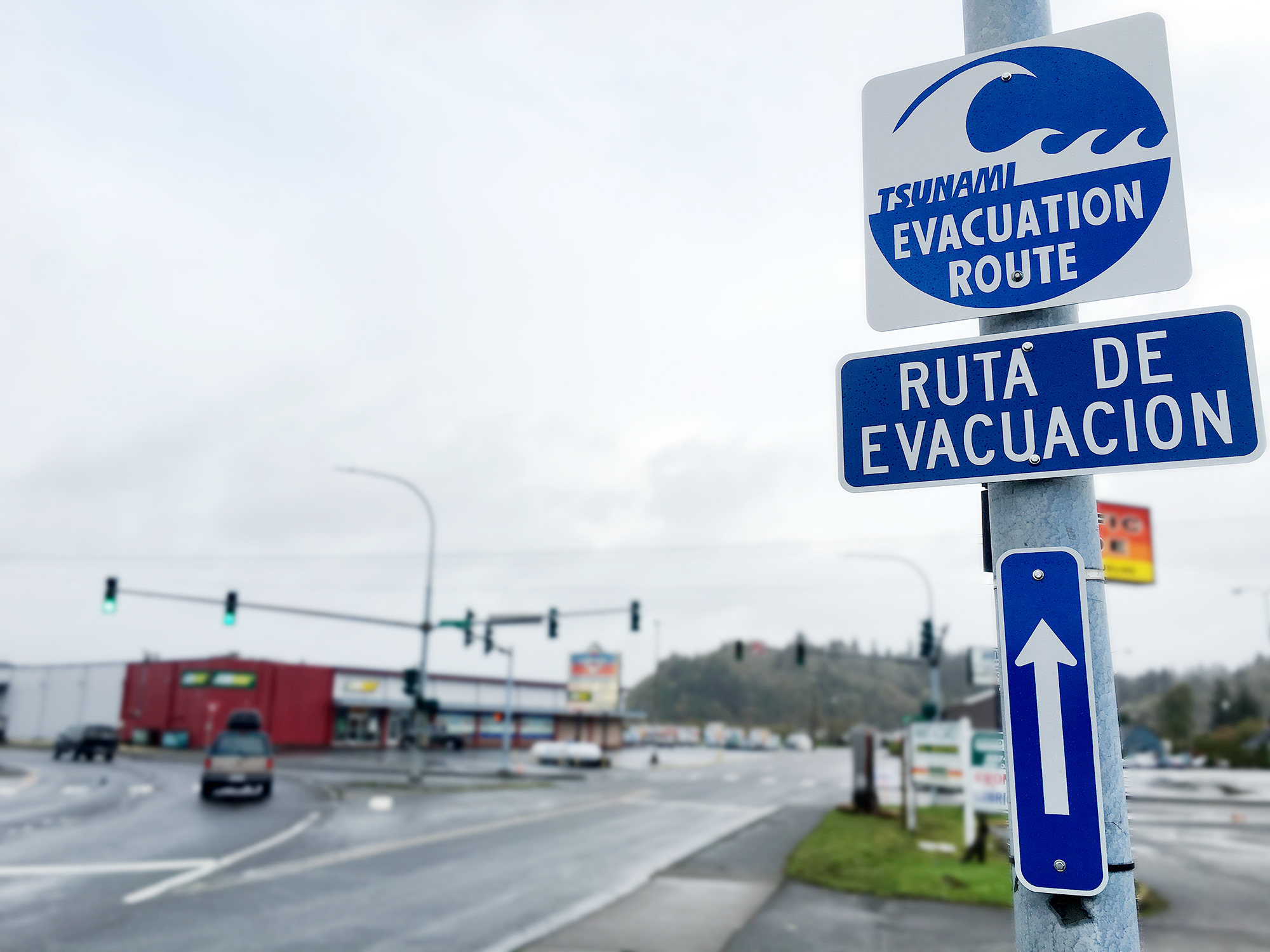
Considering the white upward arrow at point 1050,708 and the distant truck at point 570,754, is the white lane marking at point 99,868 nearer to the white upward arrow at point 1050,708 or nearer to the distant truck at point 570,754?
the white upward arrow at point 1050,708

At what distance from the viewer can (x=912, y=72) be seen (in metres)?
2.79

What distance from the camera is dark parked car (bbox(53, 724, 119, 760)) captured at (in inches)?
1857

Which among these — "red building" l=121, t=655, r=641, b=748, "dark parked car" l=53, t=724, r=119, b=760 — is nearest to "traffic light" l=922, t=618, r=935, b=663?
"red building" l=121, t=655, r=641, b=748

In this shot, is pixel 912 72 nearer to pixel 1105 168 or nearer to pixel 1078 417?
pixel 1105 168

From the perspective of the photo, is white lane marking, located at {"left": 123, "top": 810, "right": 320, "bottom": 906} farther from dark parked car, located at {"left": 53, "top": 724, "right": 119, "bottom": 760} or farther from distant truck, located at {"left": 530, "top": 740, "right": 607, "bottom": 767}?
distant truck, located at {"left": 530, "top": 740, "right": 607, "bottom": 767}

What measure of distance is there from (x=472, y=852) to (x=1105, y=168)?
1637cm

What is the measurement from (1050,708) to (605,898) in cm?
1141

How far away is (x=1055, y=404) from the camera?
2.23 m

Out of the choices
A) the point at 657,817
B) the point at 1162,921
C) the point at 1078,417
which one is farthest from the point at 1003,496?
the point at 657,817

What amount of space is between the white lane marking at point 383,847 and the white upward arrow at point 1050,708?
1356 cm

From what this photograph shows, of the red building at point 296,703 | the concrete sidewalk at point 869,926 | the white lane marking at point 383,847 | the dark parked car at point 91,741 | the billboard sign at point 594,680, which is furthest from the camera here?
the billboard sign at point 594,680

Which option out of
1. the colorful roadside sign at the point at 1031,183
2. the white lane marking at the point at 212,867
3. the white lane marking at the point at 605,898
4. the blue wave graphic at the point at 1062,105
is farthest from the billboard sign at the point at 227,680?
the blue wave graphic at the point at 1062,105

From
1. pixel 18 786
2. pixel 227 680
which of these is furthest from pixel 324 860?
pixel 227 680

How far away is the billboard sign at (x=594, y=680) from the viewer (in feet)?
220
